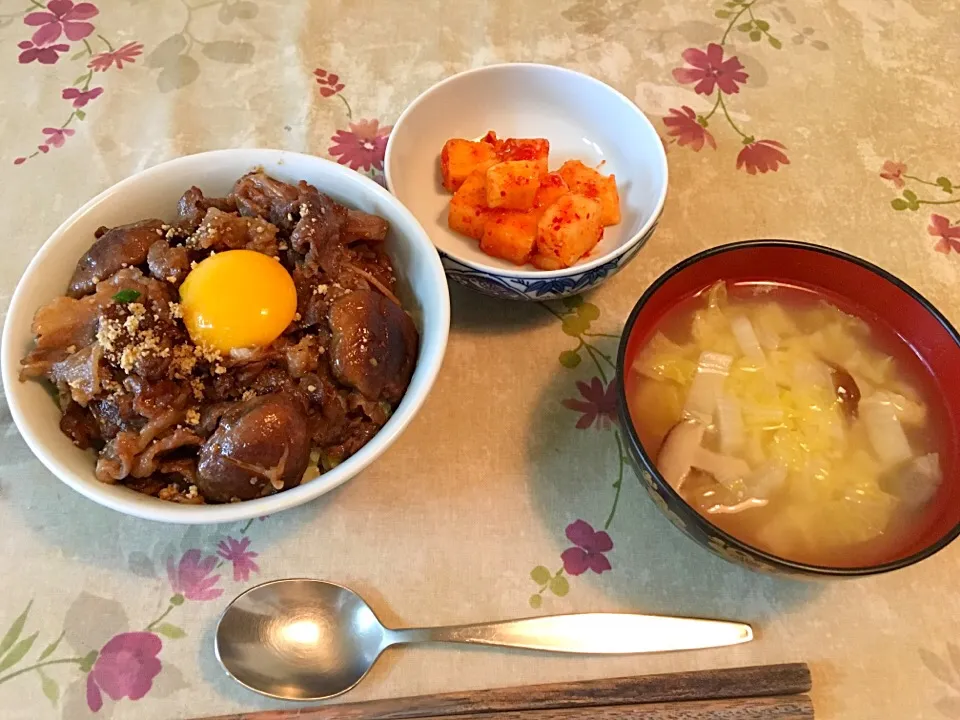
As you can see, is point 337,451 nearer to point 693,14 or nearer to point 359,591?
point 359,591

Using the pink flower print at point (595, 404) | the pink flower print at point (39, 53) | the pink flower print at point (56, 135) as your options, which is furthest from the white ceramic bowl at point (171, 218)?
the pink flower print at point (39, 53)

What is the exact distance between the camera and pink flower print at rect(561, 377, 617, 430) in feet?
5.79

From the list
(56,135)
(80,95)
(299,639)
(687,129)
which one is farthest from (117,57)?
(299,639)

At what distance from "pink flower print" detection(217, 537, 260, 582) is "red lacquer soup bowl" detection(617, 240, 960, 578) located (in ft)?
2.75

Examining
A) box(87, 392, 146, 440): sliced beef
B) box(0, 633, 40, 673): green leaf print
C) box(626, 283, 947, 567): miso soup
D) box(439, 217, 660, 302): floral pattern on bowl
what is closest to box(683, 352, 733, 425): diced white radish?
box(626, 283, 947, 567): miso soup

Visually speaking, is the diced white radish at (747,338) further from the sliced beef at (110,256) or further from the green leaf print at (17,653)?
the green leaf print at (17,653)

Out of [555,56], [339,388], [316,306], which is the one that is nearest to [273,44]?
[555,56]

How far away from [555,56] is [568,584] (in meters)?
1.78

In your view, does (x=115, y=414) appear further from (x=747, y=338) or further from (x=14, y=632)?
(x=747, y=338)

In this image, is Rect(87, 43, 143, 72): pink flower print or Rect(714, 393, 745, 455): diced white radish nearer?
Rect(714, 393, 745, 455): diced white radish

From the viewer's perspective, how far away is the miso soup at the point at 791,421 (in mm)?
1473

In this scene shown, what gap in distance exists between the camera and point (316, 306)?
63.2 inches

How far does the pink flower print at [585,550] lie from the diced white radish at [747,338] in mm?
513

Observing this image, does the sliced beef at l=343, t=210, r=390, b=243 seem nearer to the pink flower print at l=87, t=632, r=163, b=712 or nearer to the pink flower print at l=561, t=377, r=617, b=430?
the pink flower print at l=561, t=377, r=617, b=430
